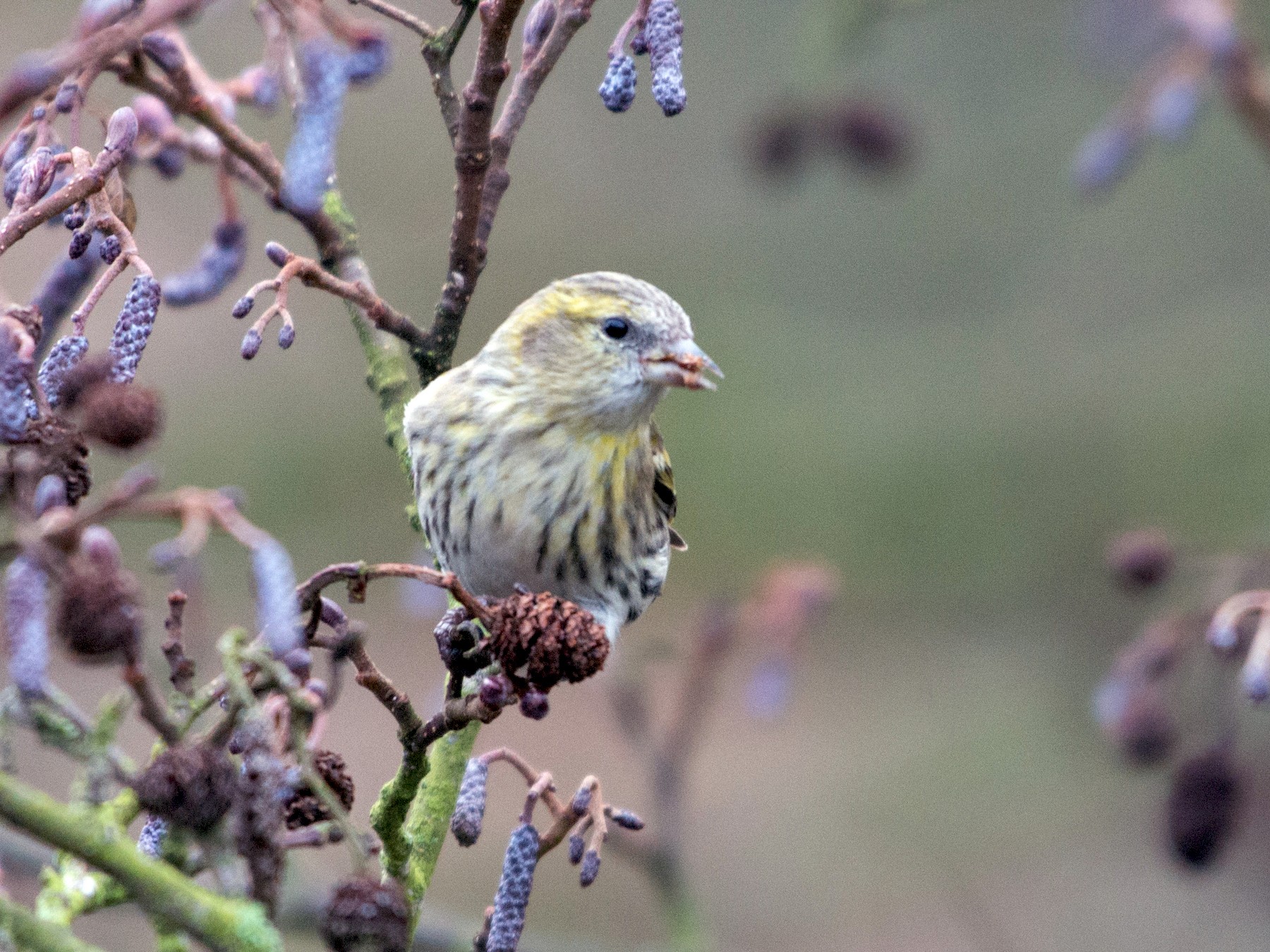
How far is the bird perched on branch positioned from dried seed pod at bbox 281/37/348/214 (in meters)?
1.01

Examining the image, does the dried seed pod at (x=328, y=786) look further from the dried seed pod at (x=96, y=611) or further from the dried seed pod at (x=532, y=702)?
the dried seed pod at (x=96, y=611)

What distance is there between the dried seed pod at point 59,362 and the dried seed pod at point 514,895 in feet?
1.55

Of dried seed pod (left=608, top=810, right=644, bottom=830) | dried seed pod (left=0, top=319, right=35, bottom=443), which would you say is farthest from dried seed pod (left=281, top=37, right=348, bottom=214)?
dried seed pod (left=608, top=810, right=644, bottom=830)

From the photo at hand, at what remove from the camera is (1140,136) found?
233 centimetres

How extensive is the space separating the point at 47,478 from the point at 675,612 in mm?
5715

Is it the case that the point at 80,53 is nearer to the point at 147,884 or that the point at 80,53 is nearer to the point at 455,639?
the point at 147,884

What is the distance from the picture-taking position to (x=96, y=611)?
2.72 ft

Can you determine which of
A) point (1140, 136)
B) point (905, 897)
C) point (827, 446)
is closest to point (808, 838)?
point (905, 897)

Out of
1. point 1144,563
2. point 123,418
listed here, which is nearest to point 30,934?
point 123,418

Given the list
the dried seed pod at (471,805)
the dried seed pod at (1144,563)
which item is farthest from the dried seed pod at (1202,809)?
the dried seed pod at (471,805)

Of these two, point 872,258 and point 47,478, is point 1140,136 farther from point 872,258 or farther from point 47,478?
point 872,258

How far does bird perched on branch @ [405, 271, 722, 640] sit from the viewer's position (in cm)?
202

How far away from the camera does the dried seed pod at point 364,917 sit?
0.95 m

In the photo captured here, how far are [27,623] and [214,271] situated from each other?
2.51ft
